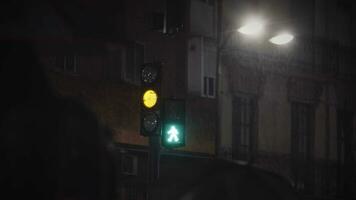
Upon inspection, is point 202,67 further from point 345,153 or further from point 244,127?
point 345,153

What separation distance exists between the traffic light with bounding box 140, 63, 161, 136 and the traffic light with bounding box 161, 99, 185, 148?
59 cm

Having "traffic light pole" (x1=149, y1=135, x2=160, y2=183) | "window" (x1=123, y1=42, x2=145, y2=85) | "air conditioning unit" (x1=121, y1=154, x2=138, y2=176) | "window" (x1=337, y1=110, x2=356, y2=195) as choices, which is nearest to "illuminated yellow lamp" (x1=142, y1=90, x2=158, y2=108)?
"traffic light pole" (x1=149, y1=135, x2=160, y2=183)

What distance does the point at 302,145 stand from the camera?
81.2 ft

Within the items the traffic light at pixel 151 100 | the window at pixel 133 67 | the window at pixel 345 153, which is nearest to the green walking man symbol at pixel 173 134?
the traffic light at pixel 151 100

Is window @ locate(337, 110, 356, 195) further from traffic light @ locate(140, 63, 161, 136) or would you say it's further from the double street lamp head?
traffic light @ locate(140, 63, 161, 136)

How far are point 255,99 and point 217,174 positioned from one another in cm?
1451

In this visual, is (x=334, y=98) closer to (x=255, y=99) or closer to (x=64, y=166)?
(x=255, y=99)

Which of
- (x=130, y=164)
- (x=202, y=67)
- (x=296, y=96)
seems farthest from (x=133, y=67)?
(x=296, y=96)

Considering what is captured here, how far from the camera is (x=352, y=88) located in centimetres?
2703

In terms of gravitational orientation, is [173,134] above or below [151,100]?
below

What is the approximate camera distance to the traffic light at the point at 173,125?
11.7 metres

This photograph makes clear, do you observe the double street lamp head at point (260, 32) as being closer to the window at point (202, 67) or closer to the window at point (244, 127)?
the window at point (202, 67)

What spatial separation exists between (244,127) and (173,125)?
1103cm

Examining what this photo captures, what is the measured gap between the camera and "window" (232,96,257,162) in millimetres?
22125
